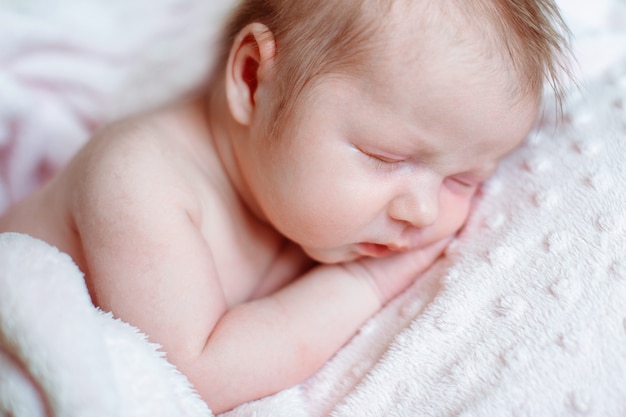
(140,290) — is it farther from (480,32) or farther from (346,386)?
(480,32)

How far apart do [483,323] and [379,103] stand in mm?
331

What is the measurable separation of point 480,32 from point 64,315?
62 centimetres

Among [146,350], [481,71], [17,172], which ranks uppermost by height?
[481,71]

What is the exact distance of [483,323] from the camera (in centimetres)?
93

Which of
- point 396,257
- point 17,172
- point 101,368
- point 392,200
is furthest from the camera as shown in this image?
point 17,172

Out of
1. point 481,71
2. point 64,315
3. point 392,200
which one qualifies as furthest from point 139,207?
point 481,71

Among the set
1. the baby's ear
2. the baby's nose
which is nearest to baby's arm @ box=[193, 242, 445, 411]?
the baby's nose

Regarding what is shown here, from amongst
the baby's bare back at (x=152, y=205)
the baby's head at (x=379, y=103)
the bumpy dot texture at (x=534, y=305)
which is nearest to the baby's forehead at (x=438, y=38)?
the baby's head at (x=379, y=103)

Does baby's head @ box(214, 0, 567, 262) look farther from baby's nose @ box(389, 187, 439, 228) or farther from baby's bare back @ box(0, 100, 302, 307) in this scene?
baby's bare back @ box(0, 100, 302, 307)

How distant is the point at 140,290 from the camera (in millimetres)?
922

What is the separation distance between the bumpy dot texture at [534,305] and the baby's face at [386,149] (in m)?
0.09

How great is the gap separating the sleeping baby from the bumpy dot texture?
9 centimetres

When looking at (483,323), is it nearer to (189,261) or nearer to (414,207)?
(414,207)

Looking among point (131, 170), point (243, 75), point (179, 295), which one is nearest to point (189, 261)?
point (179, 295)
